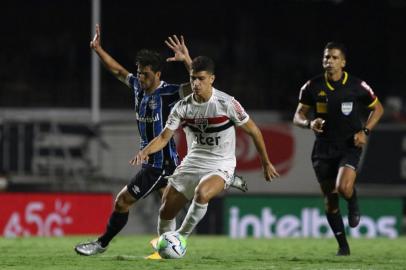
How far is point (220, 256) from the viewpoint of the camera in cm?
1093

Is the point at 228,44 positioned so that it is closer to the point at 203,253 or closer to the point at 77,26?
the point at 77,26

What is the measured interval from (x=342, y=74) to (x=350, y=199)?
1326 mm

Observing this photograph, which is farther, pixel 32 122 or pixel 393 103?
pixel 393 103

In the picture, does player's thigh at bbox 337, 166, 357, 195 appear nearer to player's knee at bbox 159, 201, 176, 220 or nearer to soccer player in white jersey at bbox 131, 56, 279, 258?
soccer player in white jersey at bbox 131, 56, 279, 258

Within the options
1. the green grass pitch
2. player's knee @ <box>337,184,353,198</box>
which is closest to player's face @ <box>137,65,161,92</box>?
the green grass pitch

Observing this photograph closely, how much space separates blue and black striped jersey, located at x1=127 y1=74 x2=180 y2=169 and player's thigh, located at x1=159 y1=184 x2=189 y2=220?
439mm

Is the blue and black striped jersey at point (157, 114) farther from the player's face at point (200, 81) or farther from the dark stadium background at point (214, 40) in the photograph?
the dark stadium background at point (214, 40)

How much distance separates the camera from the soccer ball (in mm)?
9570

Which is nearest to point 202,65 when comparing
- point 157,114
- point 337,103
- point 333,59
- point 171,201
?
point 157,114

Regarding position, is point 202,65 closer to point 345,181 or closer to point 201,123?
point 201,123

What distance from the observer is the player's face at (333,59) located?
10891mm

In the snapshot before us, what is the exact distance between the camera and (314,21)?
87.0ft

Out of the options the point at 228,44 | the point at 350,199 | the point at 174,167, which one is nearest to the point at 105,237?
the point at 174,167

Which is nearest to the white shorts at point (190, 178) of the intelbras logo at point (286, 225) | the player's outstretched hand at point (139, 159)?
the player's outstretched hand at point (139, 159)
